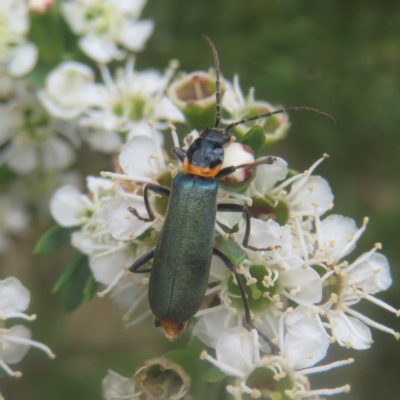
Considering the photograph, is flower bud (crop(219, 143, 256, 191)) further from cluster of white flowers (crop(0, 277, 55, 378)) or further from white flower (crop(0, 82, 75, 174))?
white flower (crop(0, 82, 75, 174))

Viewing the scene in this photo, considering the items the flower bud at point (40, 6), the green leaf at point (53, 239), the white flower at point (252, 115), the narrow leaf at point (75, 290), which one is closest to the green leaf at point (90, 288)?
the narrow leaf at point (75, 290)

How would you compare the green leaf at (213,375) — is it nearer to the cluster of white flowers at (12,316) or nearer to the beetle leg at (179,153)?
the cluster of white flowers at (12,316)

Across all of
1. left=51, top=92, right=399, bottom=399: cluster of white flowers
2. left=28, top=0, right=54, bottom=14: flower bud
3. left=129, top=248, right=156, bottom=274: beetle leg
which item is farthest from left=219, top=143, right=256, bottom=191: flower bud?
left=28, top=0, right=54, bottom=14: flower bud

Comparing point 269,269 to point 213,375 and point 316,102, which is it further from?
point 316,102

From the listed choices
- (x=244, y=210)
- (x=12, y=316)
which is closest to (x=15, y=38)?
(x=12, y=316)

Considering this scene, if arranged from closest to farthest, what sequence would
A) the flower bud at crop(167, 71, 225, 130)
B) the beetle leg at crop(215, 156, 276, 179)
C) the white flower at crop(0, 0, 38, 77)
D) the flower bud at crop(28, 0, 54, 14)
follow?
the beetle leg at crop(215, 156, 276, 179) < the flower bud at crop(167, 71, 225, 130) < the flower bud at crop(28, 0, 54, 14) < the white flower at crop(0, 0, 38, 77)

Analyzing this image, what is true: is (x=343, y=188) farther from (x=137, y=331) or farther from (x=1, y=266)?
(x=1, y=266)

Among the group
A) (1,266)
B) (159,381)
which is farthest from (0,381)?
(159,381)

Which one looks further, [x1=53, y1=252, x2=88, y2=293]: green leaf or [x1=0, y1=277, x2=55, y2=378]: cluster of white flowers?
[x1=53, y1=252, x2=88, y2=293]: green leaf
